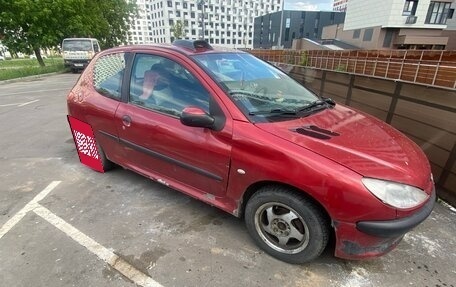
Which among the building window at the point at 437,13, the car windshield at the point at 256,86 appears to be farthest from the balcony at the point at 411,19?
the car windshield at the point at 256,86

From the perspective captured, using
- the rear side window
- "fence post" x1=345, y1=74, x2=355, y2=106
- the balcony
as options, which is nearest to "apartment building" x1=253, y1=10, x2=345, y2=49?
the balcony

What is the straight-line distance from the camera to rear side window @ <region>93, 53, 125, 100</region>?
3137mm

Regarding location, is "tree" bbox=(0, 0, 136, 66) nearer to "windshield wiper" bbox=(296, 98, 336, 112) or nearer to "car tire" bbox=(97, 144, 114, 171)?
"car tire" bbox=(97, 144, 114, 171)

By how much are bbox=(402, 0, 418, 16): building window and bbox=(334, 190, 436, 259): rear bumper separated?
41.6 metres

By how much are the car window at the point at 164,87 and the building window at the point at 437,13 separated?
43.8 meters

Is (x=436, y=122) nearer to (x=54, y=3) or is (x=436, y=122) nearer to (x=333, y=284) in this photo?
(x=333, y=284)

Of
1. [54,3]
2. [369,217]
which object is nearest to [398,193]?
[369,217]

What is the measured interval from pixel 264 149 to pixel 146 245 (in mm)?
1350

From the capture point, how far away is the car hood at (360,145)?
1.91 metres

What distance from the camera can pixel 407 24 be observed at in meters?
34.8

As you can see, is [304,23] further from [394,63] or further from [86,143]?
[86,143]

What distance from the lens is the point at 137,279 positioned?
2.14 m

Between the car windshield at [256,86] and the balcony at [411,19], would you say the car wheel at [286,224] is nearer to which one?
the car windshield at [256,86]

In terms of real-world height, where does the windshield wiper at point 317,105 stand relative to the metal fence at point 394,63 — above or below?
above
